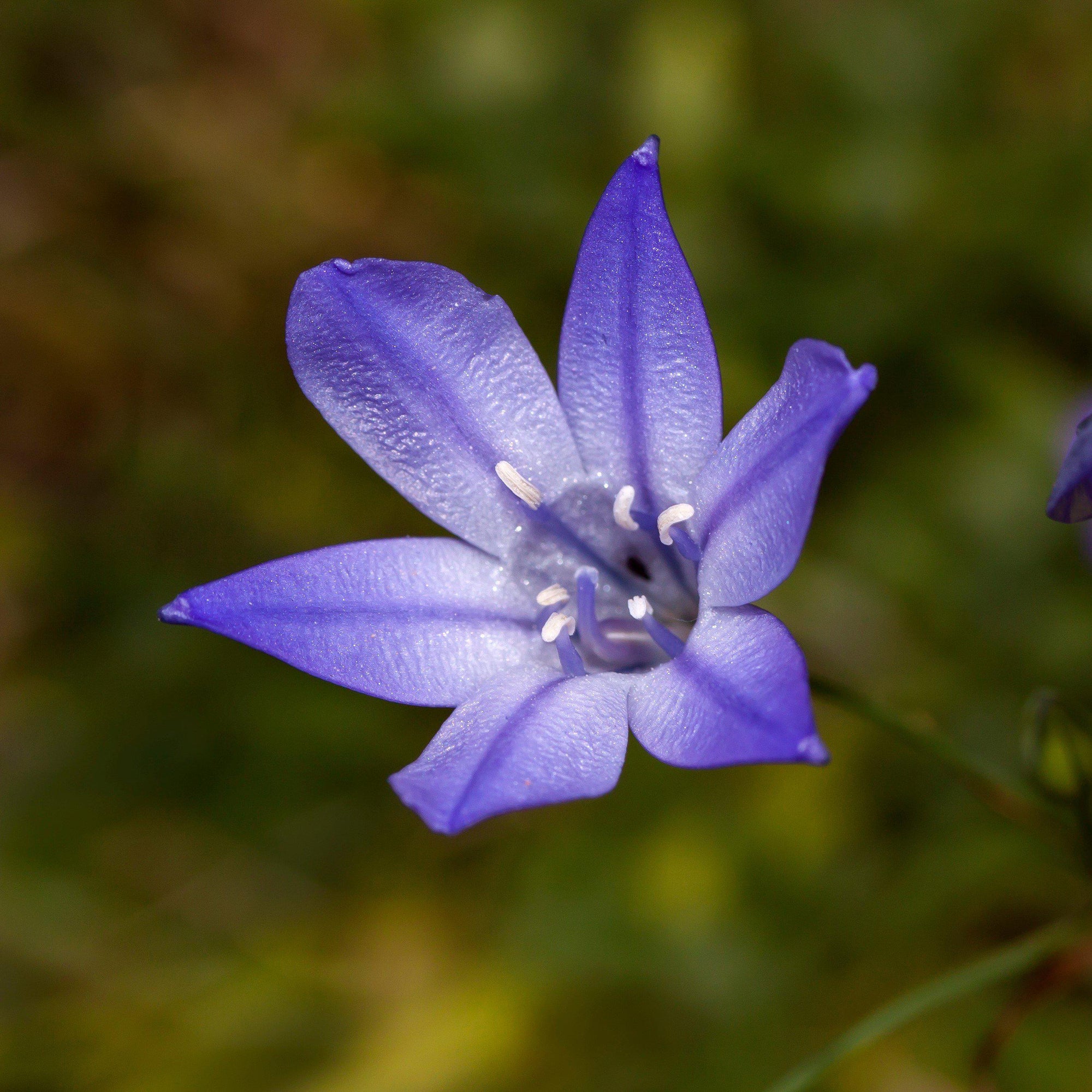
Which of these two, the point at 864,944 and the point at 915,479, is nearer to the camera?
the point at 864,944

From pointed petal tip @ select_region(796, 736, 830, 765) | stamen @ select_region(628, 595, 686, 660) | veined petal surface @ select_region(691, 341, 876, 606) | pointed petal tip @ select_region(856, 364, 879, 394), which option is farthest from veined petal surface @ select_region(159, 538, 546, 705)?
pointed petal tip @ select_region(856, 364, 879, 394)

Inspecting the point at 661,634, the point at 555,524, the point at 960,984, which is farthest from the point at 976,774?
the point at 555,524

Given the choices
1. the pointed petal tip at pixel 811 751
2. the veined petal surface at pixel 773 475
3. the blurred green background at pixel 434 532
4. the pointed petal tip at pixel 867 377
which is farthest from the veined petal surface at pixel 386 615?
the blurred green background at pixel 434 532

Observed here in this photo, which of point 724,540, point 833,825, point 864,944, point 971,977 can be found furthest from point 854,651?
point 724,540

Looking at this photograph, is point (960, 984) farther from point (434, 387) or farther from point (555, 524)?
point (434, 387)

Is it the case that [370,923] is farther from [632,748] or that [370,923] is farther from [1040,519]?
[1040,519]

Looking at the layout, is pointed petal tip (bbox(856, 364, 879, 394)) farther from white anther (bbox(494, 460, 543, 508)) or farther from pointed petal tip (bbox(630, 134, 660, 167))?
white anther (bbox(494, 460, 543, 508))
